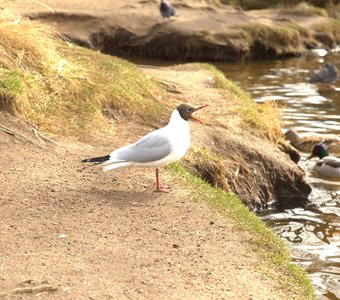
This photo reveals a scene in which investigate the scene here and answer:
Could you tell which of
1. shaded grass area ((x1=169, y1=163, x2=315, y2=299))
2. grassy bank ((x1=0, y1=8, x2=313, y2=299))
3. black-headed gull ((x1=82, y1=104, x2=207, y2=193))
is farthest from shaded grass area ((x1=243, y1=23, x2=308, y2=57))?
black-headed gull ((x1=82, y1=104, x2=207, y2=193))

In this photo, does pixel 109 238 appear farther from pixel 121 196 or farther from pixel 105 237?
pixel 121 196

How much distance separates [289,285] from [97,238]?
1696 mm

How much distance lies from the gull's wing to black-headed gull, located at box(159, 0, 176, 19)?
52.0 ft

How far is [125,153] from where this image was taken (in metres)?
8.48

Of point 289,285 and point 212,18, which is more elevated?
point 289,285

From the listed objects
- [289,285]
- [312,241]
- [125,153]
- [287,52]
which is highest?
[125,153]

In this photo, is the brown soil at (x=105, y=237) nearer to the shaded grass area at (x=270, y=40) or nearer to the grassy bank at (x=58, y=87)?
the grassy bank at (x=58, y=87)

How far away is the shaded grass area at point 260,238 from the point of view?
7277 mm

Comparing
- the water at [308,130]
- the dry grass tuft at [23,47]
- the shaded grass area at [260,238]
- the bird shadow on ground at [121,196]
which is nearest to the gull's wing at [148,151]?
the bird shadow on ground at [121,196]

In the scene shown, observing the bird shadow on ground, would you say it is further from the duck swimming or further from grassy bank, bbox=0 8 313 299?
the duck swimming

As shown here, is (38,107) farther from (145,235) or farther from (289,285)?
Result: (289,285)

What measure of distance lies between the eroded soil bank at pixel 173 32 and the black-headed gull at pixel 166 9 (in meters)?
0.20

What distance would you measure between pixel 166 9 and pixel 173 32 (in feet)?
3.20

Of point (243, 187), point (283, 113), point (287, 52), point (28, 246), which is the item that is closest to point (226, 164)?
point (243, 187)
